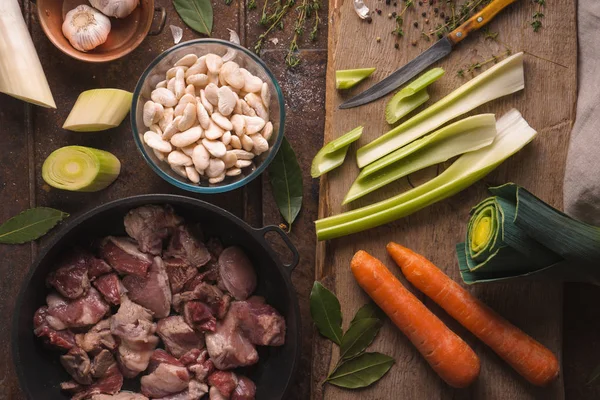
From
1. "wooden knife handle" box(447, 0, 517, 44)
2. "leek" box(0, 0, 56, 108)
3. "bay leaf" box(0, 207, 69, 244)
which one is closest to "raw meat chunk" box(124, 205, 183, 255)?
"bay leaf" box(0, 207, 69, 244)

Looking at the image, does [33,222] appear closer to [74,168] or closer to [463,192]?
[74,168]

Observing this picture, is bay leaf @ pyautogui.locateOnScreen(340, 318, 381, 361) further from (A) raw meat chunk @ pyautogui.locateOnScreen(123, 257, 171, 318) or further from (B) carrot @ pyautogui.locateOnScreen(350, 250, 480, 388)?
(A) raw meat chunk @ pyautogui.locateOnScreen(123, 257, 171, 318)

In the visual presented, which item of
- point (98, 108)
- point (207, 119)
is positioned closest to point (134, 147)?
point (98, 108)

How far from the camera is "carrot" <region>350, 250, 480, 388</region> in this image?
2.35 metres

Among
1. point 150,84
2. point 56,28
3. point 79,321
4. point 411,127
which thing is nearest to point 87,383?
point 79,321

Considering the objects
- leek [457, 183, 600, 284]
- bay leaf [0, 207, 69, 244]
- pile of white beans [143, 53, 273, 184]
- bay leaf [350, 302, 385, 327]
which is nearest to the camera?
leek [457, 183, 600, 284]

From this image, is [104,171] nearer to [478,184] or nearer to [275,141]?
[275,141]

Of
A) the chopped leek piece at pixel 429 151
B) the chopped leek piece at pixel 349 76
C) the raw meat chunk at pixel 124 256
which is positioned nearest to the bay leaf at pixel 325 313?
the chopped leek piece at pixel 429 151

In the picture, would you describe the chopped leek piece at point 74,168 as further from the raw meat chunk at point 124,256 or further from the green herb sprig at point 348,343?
the green herb sprig at point 348,343

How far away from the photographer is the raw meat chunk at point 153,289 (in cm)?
244

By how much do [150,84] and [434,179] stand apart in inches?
44.1

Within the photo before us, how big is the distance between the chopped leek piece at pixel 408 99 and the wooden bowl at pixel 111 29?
98 cm

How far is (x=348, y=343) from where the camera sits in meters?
2.42

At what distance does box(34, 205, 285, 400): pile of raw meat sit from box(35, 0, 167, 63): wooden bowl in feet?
2.09
